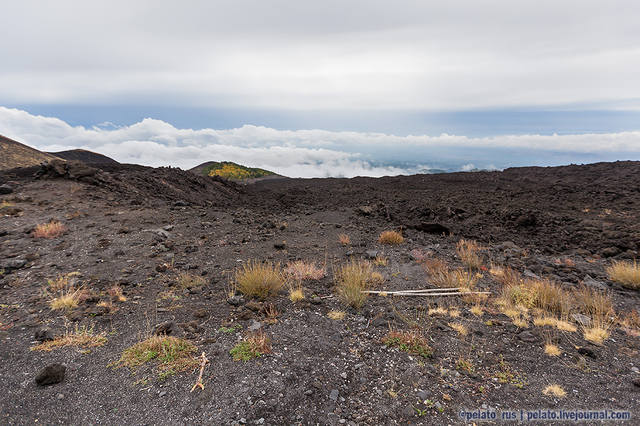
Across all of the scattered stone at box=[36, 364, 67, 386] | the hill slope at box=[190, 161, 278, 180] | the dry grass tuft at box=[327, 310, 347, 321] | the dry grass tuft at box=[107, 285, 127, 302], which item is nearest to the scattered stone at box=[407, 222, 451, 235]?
the dry grass tuft at box=[327, 310, 347, 321]

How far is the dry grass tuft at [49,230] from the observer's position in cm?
777

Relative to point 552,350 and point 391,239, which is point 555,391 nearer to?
point 552,350

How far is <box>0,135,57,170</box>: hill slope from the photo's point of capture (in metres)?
24.7

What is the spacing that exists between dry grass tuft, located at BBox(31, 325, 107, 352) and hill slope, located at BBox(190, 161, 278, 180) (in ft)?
131

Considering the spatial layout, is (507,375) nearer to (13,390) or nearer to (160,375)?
(160,375)

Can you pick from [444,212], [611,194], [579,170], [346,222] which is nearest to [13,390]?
[346,222]

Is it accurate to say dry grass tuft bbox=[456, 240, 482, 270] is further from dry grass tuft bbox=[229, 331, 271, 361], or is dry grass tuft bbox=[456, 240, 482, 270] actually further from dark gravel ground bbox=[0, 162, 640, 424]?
dry grass tuft bbox=[229, 331, 271, 361]

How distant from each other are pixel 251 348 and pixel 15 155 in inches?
1451

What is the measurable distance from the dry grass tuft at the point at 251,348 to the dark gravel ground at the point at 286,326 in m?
0.10

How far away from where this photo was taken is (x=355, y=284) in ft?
17.8

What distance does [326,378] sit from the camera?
3.43 meters

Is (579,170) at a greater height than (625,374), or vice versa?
(579,170)

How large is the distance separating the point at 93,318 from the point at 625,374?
733 centimetres

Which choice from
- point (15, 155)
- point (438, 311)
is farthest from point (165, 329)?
point (15, 155)
